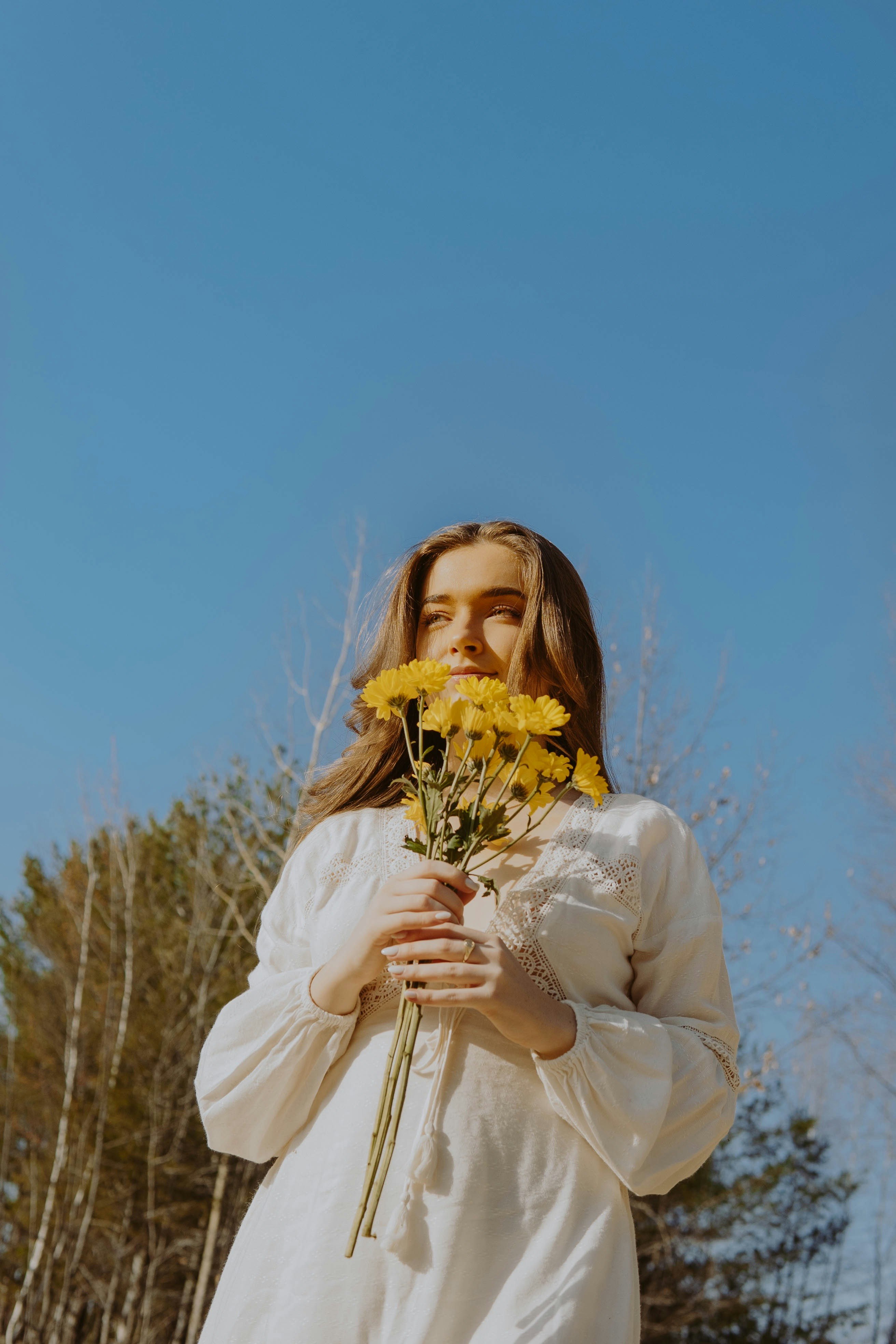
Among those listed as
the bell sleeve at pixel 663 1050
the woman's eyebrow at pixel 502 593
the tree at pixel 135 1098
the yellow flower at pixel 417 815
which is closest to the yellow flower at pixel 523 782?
the yellow flower at pixel 417 815

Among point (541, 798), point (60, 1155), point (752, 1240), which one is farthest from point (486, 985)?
point (752, 1240)

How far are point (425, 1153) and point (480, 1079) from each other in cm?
11

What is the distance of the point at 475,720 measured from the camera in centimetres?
134

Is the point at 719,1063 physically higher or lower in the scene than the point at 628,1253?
higher

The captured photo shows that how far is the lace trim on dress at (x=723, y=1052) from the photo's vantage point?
1374 millimetres

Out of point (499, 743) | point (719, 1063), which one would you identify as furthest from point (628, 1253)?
point (499, 743)

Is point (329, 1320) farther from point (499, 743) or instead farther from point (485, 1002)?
point (499, 743)

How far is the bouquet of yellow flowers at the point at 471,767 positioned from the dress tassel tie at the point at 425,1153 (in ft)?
0.20

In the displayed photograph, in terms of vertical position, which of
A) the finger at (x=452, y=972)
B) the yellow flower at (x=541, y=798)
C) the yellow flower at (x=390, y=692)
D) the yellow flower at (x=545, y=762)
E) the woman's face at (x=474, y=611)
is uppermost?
the woman's face at (x=474, y=611)

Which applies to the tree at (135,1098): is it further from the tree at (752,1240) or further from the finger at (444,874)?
the finger at (444,874)

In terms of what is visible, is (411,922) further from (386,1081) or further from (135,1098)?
(135,1098)

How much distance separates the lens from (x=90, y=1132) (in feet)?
30.4

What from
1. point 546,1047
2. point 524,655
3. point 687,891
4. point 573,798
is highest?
point 524,655

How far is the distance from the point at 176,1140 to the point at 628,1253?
8.70 meters
